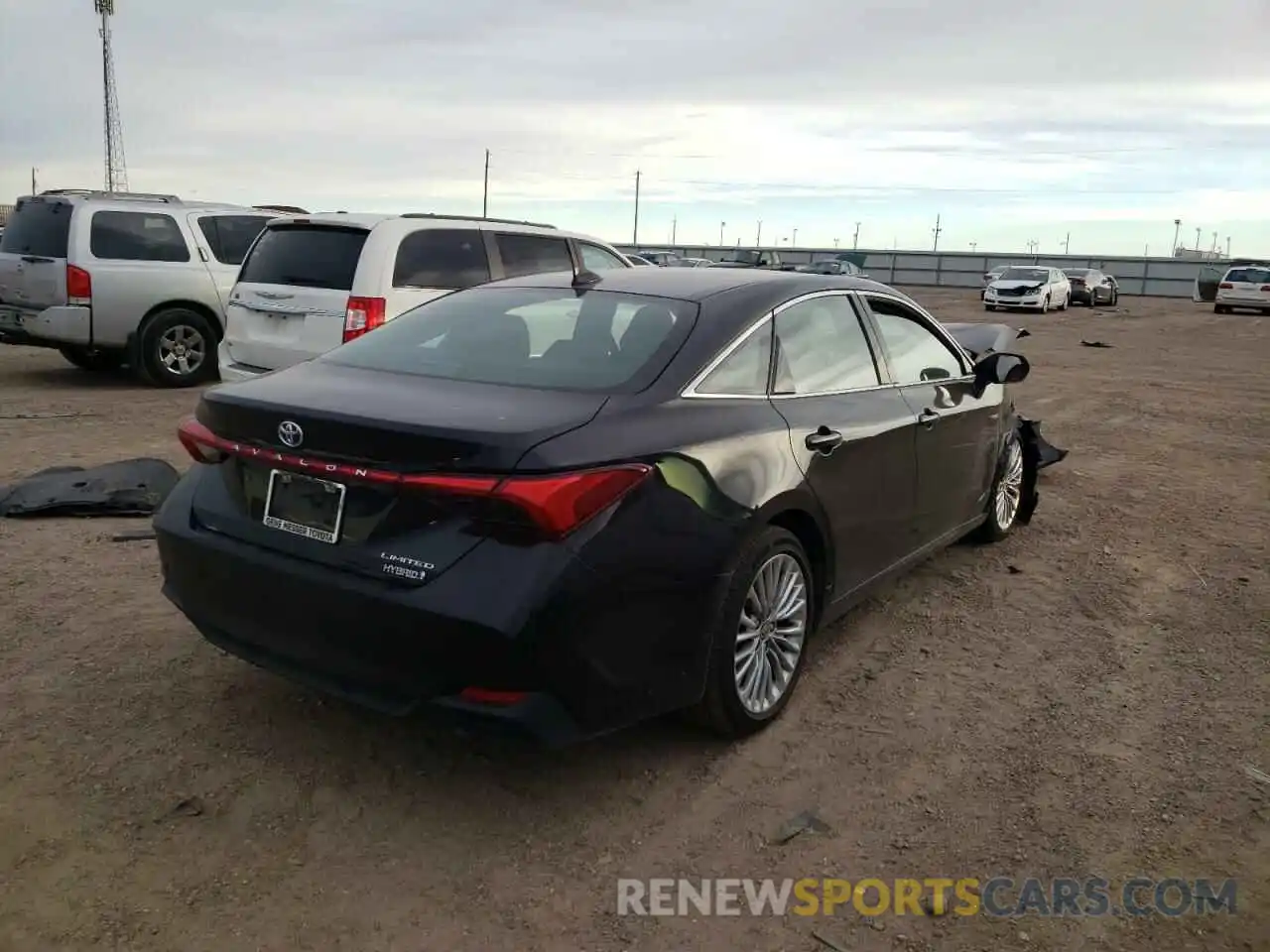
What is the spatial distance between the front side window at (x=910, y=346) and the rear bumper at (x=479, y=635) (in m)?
1.98

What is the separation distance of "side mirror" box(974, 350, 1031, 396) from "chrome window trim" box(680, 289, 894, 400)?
1.02m

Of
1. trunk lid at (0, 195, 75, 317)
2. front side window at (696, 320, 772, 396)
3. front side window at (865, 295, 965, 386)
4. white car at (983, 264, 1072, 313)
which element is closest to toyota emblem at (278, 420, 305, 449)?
front side window at (696, 320, 772, 396)

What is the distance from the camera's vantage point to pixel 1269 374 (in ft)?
52.8

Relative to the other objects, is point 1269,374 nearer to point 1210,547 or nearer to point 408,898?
point 1210,547

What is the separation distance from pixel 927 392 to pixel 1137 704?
5.18 ft

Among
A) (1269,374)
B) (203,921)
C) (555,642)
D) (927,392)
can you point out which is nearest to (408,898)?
(203,921)

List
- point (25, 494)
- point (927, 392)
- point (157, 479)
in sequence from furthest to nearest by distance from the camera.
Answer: point (157, 479) < point (25, 494) < point (927, 392)

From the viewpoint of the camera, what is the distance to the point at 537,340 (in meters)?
3.78

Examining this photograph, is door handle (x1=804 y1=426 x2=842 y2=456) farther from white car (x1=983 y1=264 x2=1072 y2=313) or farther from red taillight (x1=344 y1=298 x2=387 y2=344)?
white car (x1=983 y1=264 x2=1072 y2=313)

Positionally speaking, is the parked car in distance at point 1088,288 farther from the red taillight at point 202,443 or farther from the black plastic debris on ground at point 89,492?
the red taillight at point 202,443

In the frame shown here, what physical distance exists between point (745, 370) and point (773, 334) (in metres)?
0.28

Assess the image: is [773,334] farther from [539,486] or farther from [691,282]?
[539,486]

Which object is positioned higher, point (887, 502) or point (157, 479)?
point (887, 502)

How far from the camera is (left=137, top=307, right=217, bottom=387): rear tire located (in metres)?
10.7
